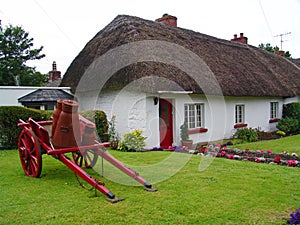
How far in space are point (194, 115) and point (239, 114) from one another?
3.52 m

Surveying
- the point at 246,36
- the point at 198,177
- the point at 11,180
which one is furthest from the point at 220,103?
the point at 246,36

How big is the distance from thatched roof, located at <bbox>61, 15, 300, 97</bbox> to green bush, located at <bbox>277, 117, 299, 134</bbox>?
4.66 feet

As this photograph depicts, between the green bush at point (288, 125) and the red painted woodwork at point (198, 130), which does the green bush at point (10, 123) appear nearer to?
the red painted woodwork at point (198, 130)

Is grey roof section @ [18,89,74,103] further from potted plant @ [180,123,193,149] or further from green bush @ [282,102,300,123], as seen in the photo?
green bush @ [282,102,300,123]

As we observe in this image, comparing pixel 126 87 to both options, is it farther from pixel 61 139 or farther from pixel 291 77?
pixel 291 77

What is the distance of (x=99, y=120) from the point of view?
10.2m

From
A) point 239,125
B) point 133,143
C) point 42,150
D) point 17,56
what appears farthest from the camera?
point 17,56

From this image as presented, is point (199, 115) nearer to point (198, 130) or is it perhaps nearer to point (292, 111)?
point (198, 130)

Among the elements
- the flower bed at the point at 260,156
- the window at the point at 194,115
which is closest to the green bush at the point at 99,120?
the window at the point at 194,115

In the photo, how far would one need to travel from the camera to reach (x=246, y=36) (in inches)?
875

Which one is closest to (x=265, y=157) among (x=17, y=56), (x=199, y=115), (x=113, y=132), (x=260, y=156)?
(x=260, y=156)

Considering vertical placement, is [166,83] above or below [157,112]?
above

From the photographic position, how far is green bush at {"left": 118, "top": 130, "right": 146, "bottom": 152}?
967 cm

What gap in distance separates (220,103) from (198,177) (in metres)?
7.61
